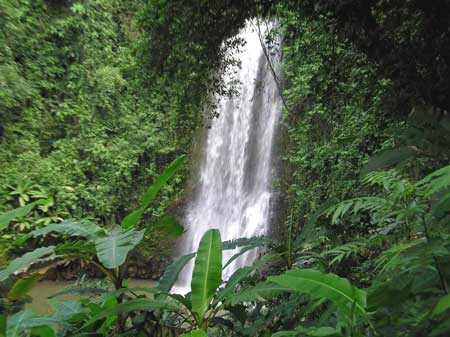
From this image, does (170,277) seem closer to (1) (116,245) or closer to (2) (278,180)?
(1) (116,245)

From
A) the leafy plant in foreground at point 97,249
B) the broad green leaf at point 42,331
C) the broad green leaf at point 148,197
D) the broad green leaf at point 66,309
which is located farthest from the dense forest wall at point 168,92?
the broad green leaf at point 42,331

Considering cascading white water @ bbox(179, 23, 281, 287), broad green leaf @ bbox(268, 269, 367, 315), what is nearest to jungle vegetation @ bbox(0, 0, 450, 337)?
broad green leaf @ bbox(268, 269, 367, 315)

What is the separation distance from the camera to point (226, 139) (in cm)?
1383

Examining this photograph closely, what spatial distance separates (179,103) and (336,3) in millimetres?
2982

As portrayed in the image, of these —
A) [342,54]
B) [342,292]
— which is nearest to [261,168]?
[342,54]

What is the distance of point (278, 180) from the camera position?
444 inches

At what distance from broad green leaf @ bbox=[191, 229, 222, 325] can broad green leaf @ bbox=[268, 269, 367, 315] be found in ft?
2.28

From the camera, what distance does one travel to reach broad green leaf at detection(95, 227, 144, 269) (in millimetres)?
2424

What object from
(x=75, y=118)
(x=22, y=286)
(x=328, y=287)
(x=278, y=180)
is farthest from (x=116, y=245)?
(x=75, y=118)

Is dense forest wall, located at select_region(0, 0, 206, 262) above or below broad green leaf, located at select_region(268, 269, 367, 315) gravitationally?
above

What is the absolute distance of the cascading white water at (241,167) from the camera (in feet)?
39.1

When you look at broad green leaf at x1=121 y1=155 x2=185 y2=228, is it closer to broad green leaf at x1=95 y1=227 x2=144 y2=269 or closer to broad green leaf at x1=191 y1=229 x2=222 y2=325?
broad green leaf at x1=95 y1=227 x2=144 y2=269

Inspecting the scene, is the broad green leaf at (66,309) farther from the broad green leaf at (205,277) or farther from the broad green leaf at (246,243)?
the broad green leaf at (246,243)

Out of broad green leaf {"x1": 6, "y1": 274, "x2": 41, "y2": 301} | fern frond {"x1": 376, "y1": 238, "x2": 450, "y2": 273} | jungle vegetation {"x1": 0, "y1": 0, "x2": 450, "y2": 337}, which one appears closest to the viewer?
fern frond {"x1": 376, "y1": 238, "x2": 450, "y2": 273}
